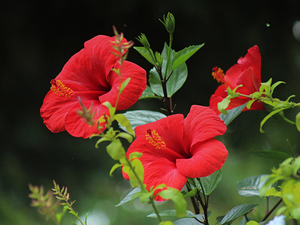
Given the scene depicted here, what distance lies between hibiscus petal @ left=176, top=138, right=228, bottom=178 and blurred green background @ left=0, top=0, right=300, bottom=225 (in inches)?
27.2

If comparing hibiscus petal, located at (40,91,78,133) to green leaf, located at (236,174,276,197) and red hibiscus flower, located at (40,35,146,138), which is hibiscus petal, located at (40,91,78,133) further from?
green leaf, located at (236,174,276,197)

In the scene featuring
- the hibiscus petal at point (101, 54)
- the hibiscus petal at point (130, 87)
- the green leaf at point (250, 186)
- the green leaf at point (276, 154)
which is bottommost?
the green leaf at point (250, 186)

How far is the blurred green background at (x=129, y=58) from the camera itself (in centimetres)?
104

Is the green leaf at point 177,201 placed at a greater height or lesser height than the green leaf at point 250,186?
greater

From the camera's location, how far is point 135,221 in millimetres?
1036

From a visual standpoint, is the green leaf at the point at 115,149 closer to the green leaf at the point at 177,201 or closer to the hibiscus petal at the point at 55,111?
the green leaf at the point at 177,201

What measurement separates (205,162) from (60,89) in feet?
0.84

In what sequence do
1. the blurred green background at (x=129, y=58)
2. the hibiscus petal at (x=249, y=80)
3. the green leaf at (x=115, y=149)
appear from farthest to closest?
the blurred green background at (x=129, y=58) < the hibiscus petal at (x=249, y=80) < the green leaf at (x=115, y=149)

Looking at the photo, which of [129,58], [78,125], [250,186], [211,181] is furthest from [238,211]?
[129,58]

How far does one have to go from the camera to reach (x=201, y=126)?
1.27ft

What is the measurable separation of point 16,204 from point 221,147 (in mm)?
1107

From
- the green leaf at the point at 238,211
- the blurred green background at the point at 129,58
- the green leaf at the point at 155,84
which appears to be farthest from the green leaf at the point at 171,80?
the blurred green background at the point at 129,58

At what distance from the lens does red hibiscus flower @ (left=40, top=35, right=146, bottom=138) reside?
15.5 inches

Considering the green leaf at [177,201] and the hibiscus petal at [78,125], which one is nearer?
the green leaf at [177,201]
